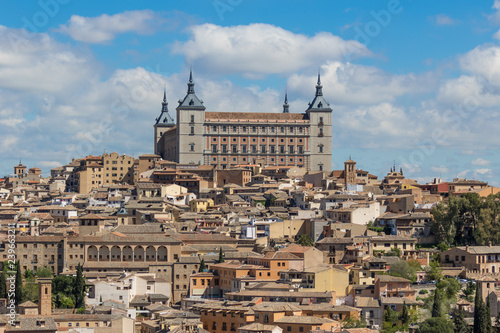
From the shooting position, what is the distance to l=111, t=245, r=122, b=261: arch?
243 feet

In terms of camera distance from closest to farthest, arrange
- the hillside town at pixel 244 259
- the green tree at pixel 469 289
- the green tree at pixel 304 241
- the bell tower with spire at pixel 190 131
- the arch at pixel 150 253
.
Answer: the hillside town at pixel 244 259 < the green tree at pixel 469 289 < the arch at pixel 150 253 < the green tree at pixel 304 241 < the bell tower with spire at pixel 190 131

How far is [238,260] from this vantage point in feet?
240

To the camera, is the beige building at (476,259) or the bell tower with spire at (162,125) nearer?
the beige building at (476,259)

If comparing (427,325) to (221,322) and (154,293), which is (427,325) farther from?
(154,293)

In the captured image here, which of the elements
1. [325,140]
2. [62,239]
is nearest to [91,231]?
[62,239]

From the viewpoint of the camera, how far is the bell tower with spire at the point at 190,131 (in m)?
126

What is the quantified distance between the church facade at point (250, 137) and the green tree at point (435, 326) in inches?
2698

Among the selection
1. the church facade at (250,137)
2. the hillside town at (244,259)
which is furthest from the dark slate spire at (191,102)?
the hillside town at (244,259)

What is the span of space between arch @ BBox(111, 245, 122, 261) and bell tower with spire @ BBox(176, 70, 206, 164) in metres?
51.5

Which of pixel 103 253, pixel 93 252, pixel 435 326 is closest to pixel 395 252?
pixel 435 326

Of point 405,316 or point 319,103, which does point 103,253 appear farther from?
point 319,103

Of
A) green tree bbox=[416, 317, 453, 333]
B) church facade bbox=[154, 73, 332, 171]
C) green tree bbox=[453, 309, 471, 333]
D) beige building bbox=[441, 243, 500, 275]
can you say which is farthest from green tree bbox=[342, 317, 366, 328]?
church facade bbox=[154, 73, 332, 171]

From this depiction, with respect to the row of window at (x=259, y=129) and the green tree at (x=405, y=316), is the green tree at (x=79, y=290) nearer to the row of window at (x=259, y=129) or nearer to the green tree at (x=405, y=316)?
the green tree at (x=405, y=316)

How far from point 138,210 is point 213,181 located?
885 inches
